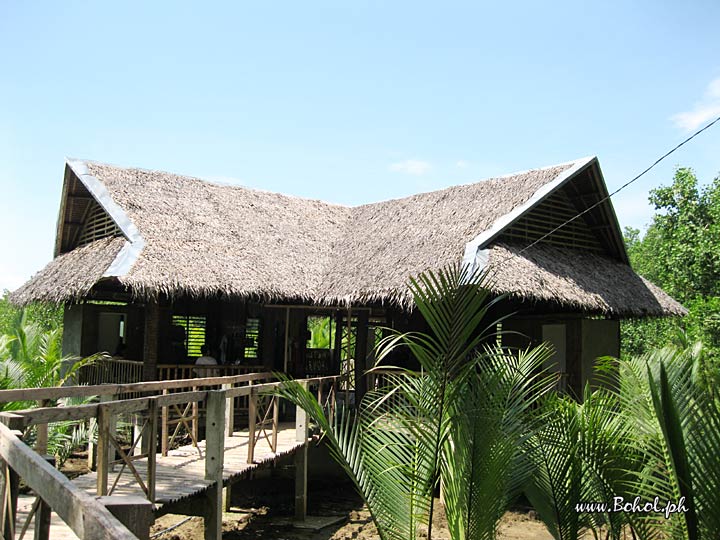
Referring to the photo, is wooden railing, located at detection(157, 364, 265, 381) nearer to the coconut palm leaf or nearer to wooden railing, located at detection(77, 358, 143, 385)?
wooden railing, located at detection(77, 358, 143, 385)

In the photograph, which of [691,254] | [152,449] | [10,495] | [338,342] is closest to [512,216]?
[338,342]

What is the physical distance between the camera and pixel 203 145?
15516 millimetres

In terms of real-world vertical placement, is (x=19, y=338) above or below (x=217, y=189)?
below

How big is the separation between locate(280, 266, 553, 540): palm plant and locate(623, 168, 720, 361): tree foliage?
11523 millimetres

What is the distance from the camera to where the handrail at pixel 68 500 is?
1.42m

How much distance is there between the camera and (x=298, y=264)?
38.8 feet

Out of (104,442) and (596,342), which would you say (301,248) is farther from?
(104,442)

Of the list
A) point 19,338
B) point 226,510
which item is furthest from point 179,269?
point 19,338

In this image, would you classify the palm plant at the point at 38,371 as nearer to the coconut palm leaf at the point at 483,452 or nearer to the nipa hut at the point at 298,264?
the nipa hut at the point at 298,264

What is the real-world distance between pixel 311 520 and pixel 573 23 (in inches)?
293

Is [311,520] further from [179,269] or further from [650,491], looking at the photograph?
[650,491]

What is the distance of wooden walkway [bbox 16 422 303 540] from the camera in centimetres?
497

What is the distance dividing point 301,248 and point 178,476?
6708 mm

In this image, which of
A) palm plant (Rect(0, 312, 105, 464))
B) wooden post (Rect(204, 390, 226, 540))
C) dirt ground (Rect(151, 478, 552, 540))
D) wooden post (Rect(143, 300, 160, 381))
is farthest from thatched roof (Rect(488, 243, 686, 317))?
palm plant (Rect(0, 312, 105, 464))
